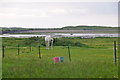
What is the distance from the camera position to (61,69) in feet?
34.6

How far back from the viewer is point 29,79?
29.0ft

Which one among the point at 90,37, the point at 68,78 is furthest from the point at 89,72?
the point at 90,37

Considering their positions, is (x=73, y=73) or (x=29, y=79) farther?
(x=73, y=73)

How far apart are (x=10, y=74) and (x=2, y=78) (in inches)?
20.7

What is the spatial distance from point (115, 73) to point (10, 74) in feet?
12.0

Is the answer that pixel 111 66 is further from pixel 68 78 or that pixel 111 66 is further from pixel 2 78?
pixel 2 78

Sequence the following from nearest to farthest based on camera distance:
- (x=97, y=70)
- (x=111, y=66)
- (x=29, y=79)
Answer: (x=29, y=79) → (x=97, y=70) → (x=111, y=66)

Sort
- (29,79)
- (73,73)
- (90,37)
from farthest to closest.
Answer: (90,37)
(73,73)
(29,79)

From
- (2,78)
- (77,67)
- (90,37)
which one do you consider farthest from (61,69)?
(90,37)

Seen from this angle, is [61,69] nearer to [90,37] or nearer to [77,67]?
[77,67]

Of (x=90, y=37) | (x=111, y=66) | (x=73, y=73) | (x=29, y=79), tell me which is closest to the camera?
(x=29, y=79)

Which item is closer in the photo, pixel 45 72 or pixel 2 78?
pixel 2 78

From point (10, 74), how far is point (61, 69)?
1.96 m

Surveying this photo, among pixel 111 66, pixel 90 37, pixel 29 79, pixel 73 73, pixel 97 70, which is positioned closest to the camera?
pixel 29 79
